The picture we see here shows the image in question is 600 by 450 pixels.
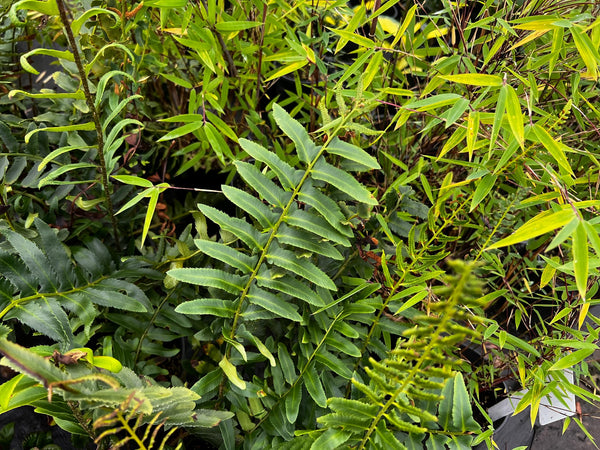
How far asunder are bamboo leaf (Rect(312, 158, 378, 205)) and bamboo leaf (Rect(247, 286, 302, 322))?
150mm

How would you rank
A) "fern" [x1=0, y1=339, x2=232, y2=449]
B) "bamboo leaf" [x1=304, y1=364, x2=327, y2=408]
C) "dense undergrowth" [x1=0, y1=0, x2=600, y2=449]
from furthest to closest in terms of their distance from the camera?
"bamboo leaf" [x1=304, y1=364, x2=327, y2=408], "dense undergrowth" [x1=0, y1=0, x2=600, y2=449], "fern" [x1=0, y1=339, x2=232, y2=449]

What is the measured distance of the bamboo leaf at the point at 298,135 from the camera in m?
0.50

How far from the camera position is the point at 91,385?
42 centimetres

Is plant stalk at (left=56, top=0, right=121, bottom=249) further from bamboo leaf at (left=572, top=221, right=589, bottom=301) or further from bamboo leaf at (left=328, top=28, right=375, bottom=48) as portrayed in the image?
bamboo leaf at (left=572, top=221, right=589, bottom=301)

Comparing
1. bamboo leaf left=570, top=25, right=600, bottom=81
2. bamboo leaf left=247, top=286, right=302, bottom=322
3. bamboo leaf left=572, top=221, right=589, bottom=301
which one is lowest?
bamboo leaf left=247, top=286, right=302, bottom=322

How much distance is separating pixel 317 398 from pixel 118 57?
1.90ft

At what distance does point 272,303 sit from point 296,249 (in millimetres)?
77

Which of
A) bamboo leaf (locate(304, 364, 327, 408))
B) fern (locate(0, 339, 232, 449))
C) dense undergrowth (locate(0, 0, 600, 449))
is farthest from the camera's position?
bamboo leaf (locate(304, 364, 327, 408))

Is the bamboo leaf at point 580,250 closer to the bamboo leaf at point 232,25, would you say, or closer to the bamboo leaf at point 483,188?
the bamboo leaf at point 483,188

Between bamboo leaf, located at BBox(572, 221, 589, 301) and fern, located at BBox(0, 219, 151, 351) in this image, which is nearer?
bamboo leaf, located at BBox(572, 221, 589, 301)

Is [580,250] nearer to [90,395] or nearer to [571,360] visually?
[571,360]

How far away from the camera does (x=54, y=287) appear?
1.81 feet

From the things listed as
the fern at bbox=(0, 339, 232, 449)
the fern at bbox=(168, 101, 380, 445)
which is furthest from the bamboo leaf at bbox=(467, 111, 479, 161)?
the fern at bbox=(0, 339, 232, 449)

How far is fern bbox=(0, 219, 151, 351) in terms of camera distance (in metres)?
0.50
